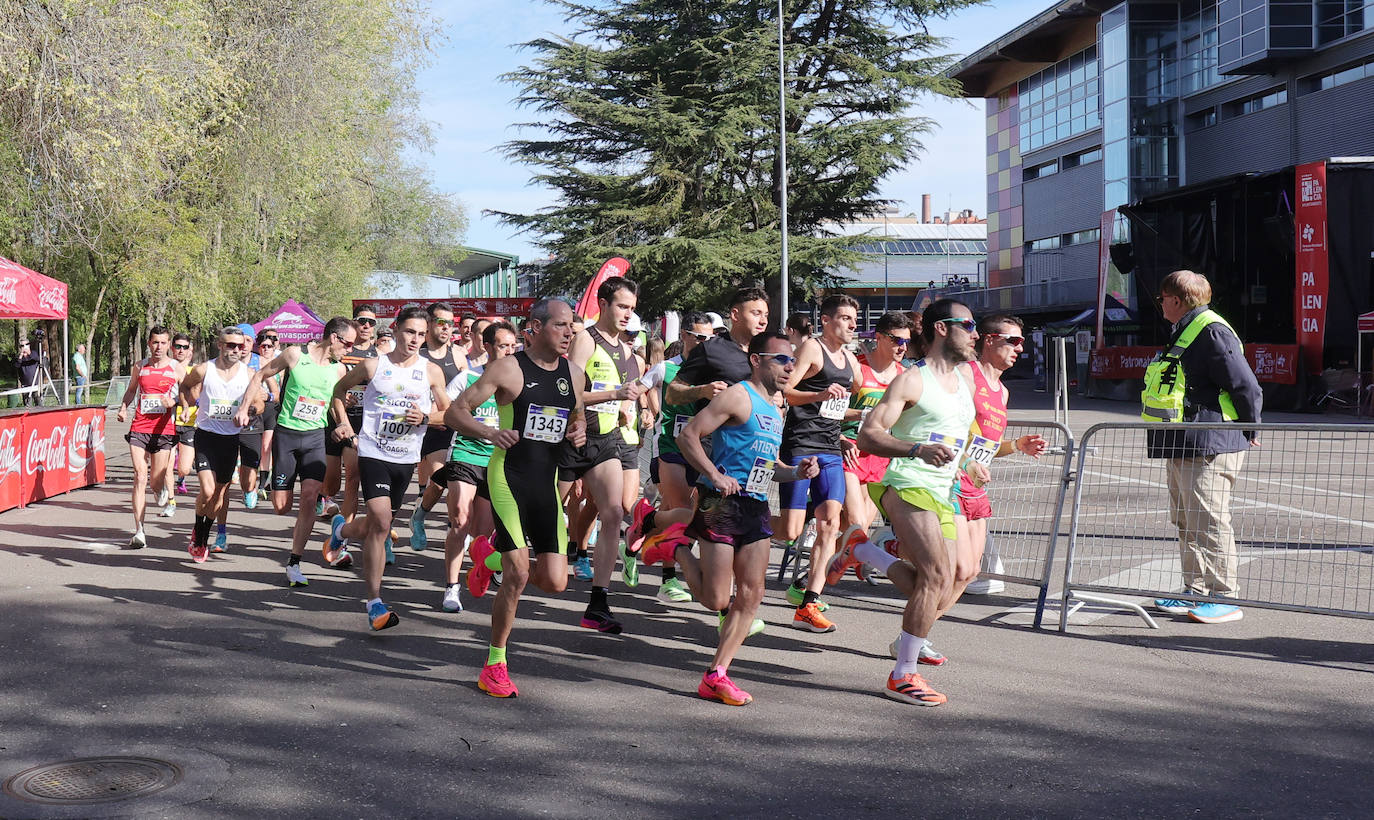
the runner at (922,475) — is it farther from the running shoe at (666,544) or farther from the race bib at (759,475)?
the running shoe at (666,544)

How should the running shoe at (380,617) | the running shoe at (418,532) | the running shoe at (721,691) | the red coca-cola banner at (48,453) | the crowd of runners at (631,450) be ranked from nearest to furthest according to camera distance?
1. the running shoe at (721,691)
2. the crowd of runners at (631,450)
3. the running shoe at (380,617)
4. the running shoe at (418,532)
5. the red coca-cola banner at (48,453)

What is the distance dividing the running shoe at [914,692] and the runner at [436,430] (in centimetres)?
491

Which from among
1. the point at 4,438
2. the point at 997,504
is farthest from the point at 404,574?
the point at 4,438

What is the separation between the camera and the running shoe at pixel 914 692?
5.54m

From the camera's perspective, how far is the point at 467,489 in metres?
8.28

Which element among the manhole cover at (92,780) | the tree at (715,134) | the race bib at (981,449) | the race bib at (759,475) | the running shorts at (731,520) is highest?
the tree at (715,134)

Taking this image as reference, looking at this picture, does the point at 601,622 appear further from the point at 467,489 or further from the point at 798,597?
the point at 467,489

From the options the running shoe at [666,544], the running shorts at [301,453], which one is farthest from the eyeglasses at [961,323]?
the running shorts at [301,453]

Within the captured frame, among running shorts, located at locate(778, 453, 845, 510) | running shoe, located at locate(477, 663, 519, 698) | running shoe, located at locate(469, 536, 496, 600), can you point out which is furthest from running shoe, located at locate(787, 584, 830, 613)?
running shoe, located at locate(477, 663, 519, 698)

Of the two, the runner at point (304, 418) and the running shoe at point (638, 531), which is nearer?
the running shoe at point (638, 531)

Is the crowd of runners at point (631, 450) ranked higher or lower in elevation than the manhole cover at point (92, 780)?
higher

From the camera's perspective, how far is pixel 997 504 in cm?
874

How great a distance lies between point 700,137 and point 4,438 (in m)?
21.7

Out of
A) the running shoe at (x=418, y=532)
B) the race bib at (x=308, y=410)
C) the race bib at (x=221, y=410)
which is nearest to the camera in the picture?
the race bib at (x=308, y=410)
